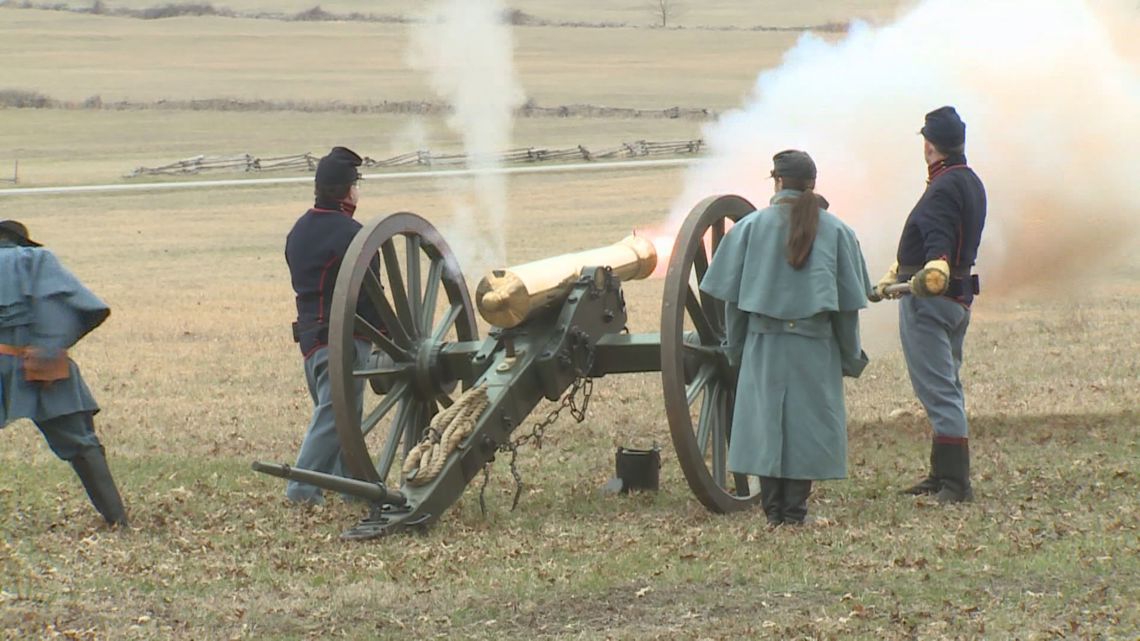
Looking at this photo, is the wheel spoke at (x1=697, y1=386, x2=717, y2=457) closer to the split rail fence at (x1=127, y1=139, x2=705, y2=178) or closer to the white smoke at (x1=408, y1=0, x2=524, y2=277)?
the white smoke at (x1=408, y1=0, x2=524, y2=277)

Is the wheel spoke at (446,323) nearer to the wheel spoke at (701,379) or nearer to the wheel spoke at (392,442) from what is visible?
the wheel spoke at (392,442)

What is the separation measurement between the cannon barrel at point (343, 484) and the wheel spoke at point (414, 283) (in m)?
1.32

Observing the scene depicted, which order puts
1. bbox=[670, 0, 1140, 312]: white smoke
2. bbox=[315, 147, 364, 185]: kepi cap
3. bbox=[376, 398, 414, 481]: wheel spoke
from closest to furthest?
bbox=[376, 398, 414, 481]: wheel spoke
bbox=[315, 147, 364, 185]: kepi cap
bbox=[670, 0, 1140, 312]: white smoke

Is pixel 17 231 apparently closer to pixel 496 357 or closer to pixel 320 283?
pixel 320 283

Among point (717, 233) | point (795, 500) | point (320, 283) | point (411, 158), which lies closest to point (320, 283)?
point (320, 283)

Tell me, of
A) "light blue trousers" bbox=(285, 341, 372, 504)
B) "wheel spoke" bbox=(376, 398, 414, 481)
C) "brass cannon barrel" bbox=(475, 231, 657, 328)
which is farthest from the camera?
"light blue trousers" bbox=(285, 341, 372, 504)

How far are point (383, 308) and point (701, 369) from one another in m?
1.59

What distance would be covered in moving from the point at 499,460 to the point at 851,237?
9.68ft

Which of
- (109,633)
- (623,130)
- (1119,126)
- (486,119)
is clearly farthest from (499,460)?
(623,130)

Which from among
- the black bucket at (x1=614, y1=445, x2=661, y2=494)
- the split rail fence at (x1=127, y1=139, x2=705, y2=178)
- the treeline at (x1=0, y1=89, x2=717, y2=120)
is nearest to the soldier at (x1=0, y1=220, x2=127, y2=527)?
the black bucket at (x1=614, y1=445, x2=661, y2=494)

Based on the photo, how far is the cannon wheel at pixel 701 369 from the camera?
25.6ft

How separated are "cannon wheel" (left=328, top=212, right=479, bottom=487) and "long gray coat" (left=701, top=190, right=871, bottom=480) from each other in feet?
5.17

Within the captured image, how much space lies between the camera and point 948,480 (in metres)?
8.35

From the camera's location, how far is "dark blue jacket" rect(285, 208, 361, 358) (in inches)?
341
